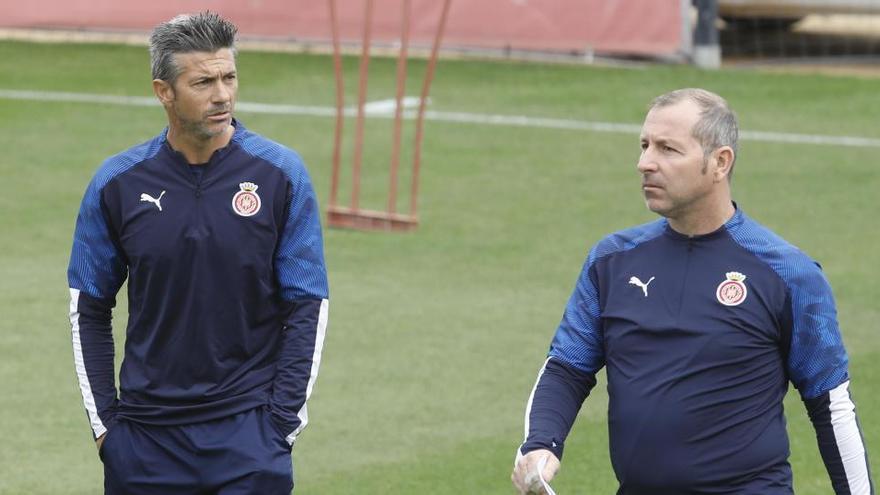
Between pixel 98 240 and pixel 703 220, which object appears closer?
pixel 703 220

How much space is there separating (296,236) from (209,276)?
30 cm

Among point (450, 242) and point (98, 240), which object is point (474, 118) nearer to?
point (450, 242)

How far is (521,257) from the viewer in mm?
12977

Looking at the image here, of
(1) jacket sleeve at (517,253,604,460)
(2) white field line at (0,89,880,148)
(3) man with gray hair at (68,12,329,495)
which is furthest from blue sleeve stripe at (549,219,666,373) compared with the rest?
(2) white field line at (0,89,880,148)

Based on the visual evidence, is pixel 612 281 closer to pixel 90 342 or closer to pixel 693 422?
pixel 693 422

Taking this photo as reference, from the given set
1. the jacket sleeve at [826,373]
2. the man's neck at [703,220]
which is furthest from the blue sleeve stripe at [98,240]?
the jacket sleeve at [826,373]

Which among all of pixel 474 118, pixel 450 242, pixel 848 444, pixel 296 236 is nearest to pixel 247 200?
pixel 296 236

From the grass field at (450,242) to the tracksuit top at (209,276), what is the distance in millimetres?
3013

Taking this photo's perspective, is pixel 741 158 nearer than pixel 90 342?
No

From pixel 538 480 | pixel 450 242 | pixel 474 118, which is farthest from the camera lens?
pixel 474 118

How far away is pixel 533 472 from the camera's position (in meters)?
4.72

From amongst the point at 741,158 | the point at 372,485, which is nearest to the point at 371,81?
the point at 741,158

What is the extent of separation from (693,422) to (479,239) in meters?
8.74

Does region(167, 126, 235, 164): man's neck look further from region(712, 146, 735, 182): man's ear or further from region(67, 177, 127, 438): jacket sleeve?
region(712, 146, 735, 182): man's ear
